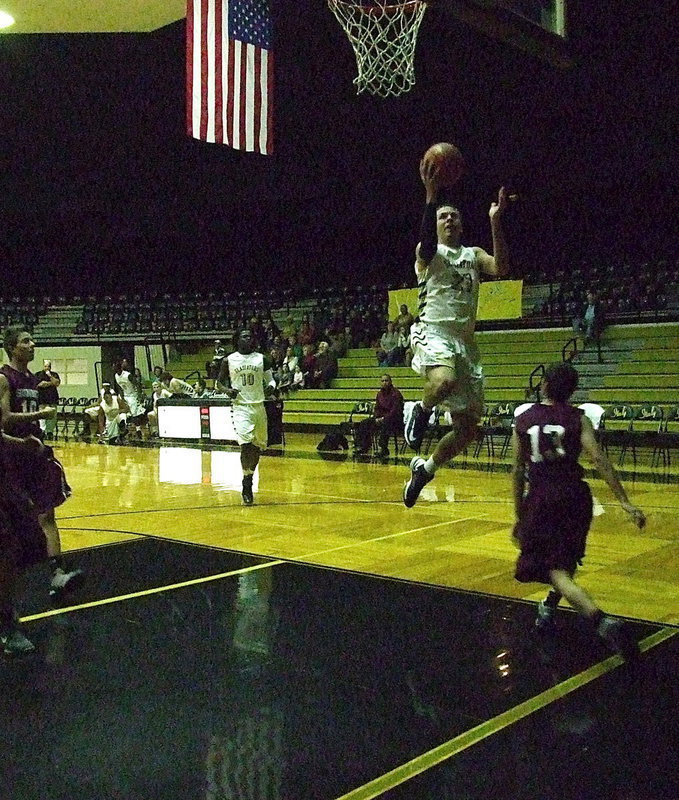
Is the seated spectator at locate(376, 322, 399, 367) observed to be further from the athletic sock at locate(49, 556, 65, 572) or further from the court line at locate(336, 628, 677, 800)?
the court line at locate(336, 628, 677, 800)

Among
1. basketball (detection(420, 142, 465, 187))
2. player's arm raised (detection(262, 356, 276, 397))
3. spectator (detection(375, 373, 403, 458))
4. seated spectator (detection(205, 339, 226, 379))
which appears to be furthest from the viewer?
seated spectator (detection(205, 339, 226, 379))

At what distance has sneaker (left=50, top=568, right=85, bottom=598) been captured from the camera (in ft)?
15.0

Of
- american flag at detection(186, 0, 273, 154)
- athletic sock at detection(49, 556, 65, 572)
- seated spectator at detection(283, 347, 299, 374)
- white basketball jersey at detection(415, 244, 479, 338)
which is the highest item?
american flag at detection(186, 0, 273, 154)

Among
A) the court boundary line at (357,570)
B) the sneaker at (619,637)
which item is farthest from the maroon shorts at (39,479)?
the sneaker at (619,637)

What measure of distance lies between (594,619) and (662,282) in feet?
44.0

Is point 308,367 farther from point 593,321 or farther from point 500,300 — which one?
point 593,321

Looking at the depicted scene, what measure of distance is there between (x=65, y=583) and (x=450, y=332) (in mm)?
2493

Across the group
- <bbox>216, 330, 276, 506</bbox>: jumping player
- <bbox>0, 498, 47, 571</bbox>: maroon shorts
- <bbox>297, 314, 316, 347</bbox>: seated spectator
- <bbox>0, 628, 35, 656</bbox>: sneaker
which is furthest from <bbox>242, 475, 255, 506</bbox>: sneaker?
<bbox>297, 314, 316, 347</bbox>: seated spectator

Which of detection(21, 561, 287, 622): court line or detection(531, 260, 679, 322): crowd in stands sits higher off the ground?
detection(531, 260, 679, 322): crowd in stands

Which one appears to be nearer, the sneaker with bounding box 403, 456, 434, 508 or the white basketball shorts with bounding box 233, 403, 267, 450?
the sneaker with bounding box 403, 456, 434, 508

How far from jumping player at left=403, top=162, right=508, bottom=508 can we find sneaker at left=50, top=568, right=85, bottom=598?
189cm

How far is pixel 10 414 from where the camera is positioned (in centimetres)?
420

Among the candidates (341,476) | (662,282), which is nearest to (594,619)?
(341,476)

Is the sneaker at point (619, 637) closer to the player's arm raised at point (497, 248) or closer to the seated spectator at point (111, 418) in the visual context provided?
the player's arm raised at point (497, 248)
